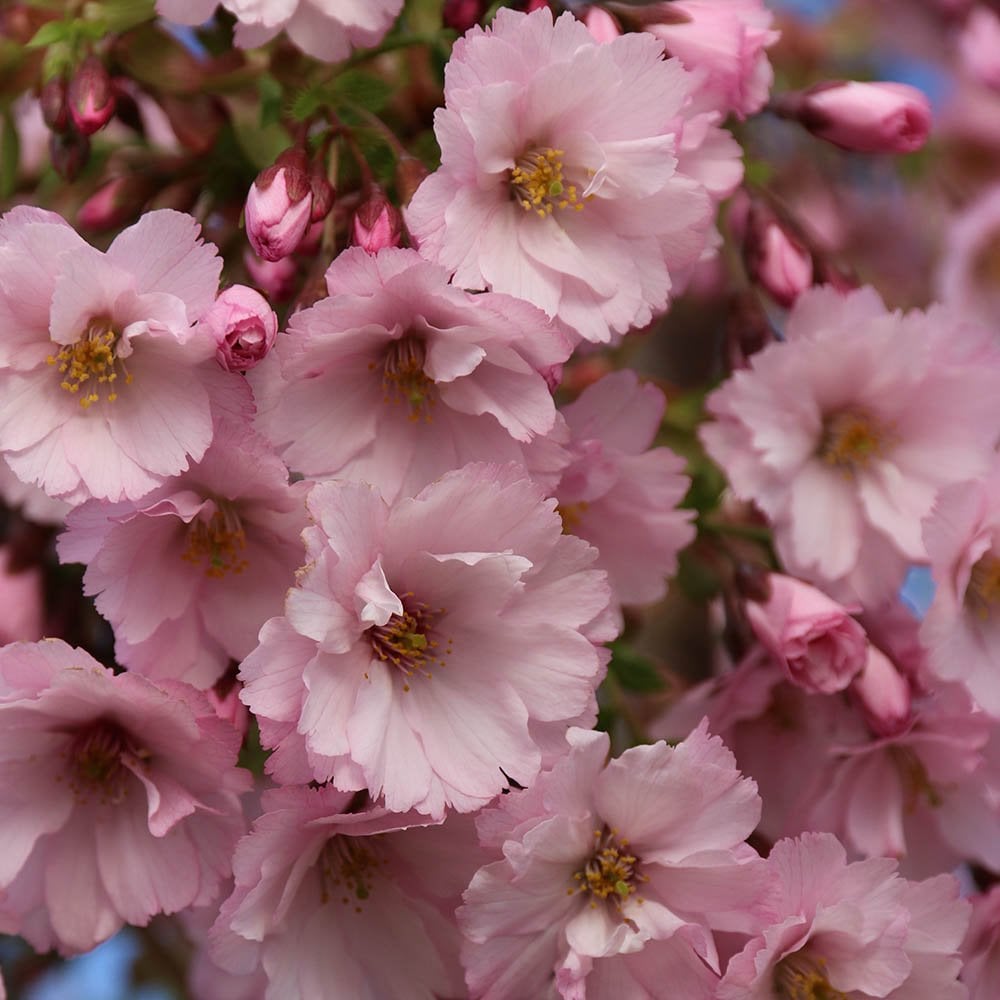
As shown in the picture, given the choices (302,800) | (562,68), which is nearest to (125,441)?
(302,800)

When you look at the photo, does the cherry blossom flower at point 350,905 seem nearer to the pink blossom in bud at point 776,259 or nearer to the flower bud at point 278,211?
the flower bud at point 278,211

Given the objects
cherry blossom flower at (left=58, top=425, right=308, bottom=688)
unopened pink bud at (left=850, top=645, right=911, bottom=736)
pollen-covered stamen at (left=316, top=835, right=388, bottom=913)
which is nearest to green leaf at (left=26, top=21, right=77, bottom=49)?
cherry blossom flower at (left=58, top=425, right=308, bottom=688)

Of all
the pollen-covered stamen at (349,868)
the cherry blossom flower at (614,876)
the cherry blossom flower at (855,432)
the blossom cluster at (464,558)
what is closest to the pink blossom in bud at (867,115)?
the blossom cluster at (464,558)

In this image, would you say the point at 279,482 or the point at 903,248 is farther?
the point at 903,248

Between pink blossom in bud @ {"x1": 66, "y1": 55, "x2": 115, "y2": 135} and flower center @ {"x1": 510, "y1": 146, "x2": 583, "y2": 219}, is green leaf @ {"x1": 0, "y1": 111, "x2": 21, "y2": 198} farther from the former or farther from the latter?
flower center @ {"x1": 510, "y1": 146, "x2": 583, "y2": 219}

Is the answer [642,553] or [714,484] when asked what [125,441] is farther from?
[714,484]
